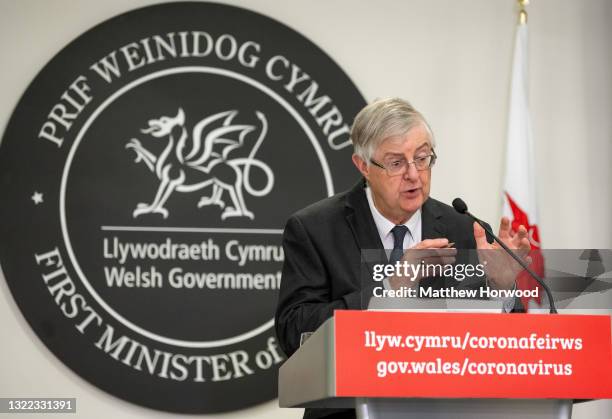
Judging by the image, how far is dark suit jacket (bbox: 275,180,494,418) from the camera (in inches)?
99.0

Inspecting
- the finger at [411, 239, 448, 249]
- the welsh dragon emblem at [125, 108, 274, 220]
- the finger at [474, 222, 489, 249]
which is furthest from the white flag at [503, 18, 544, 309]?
the finger at [411, 239, 448, 249]

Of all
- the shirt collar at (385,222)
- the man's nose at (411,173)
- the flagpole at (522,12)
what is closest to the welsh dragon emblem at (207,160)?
the flagpole at (522,12)

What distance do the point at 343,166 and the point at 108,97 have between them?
1.10 meters

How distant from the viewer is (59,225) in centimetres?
400

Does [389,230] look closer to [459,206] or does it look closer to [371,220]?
[371,220]

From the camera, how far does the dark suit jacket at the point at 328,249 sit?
2516 millimetres

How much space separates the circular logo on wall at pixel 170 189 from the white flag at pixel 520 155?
0.73m

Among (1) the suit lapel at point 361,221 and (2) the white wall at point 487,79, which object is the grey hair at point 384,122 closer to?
(1) the suit lapel at point 361,221

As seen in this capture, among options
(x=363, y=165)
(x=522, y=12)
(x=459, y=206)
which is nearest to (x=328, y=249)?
(x=363, y=165)

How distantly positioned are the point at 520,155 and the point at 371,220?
5.46 feet

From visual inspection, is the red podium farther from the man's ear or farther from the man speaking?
the man's ear

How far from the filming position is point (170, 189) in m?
4.09

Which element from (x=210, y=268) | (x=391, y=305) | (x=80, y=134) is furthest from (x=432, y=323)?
(x=80, y=134)

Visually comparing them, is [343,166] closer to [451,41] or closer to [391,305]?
[451,41]
